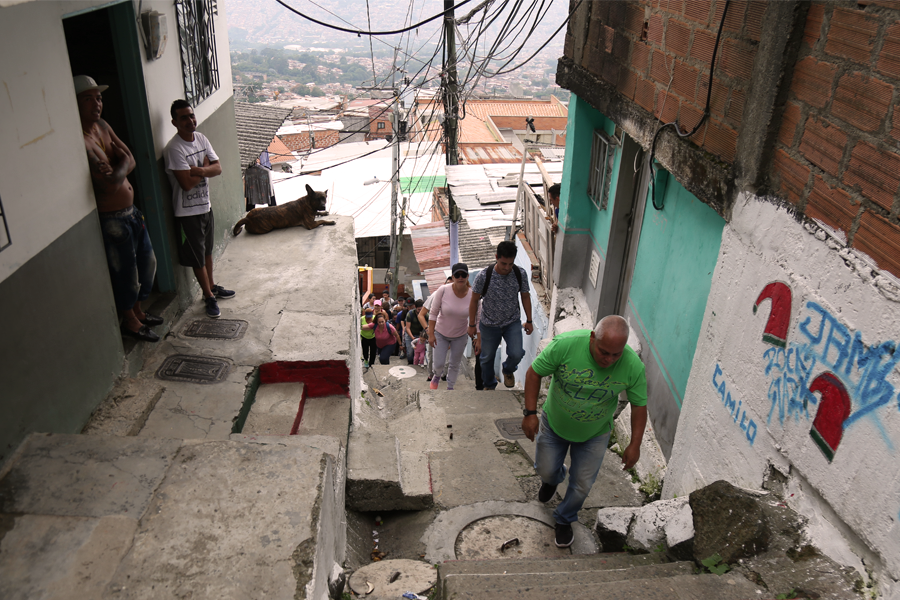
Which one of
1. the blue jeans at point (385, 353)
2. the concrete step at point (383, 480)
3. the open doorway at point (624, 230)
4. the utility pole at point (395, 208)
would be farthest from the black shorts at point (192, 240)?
the utility pole at point (395, 208)

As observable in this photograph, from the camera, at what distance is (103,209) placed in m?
4.16

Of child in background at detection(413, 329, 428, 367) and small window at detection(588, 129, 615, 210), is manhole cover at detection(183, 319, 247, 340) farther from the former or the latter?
child in background at detection(413, 329, 428, 367)

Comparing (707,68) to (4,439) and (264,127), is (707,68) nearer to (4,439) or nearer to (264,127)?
(4,439)

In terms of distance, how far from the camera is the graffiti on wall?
2.21 meters

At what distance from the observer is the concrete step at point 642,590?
2537mm

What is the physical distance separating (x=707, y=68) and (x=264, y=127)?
331 inches

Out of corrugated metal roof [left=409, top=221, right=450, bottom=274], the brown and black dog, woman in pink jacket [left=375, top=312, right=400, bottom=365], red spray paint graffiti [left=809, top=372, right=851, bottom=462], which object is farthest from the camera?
corrugated metal roof [left=409, top=221, right=450, bottom=274]

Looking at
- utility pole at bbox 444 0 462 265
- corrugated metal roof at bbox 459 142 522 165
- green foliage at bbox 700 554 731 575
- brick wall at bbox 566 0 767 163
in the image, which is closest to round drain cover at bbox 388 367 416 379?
utility pole at bbox 444 0 462 265

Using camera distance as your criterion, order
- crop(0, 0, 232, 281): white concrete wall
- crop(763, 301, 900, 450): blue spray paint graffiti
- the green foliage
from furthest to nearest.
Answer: crop(0, 0, 232, 281): white concrete wall, the green foliage, crop(763, 301, 900, 450): blue spray paint graffiti

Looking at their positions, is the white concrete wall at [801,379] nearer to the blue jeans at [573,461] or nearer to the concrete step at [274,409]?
the blue jeans at [573,461]

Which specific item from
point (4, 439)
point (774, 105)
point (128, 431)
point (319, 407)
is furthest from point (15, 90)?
point (774, 105)

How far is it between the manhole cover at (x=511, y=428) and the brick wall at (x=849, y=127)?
3.43m

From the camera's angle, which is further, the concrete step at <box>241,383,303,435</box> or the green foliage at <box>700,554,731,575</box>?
the concrete step at <box>241,383,303,435</box>

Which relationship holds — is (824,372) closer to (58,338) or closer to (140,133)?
(58,338)
